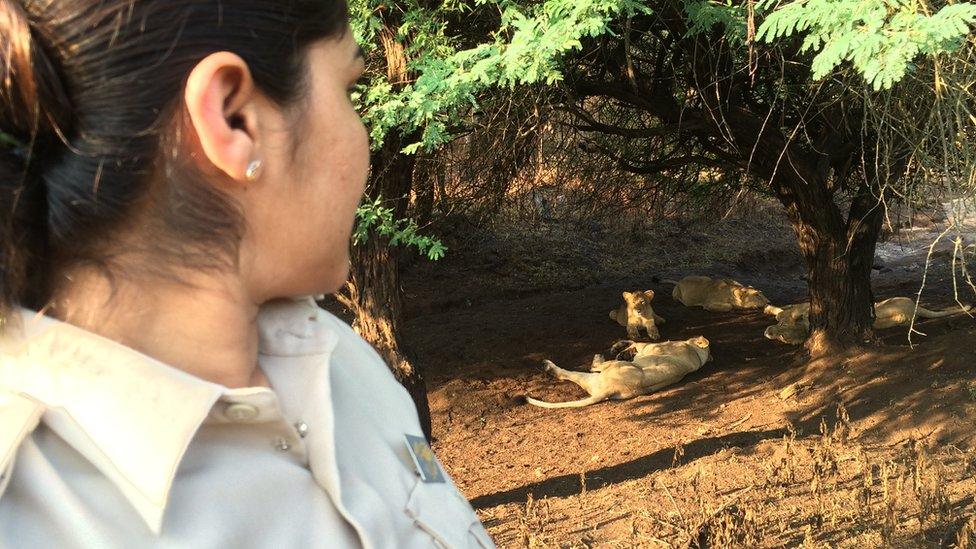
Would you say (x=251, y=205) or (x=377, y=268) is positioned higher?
(x=251, y=205)

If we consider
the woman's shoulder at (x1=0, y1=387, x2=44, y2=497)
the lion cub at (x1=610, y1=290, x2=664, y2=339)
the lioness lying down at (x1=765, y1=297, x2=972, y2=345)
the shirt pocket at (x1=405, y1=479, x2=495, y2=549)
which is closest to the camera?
the woman's shoulder at (x1=0, y1=387, x2=44, y2=497)

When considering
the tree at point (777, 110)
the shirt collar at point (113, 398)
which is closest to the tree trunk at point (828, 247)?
the tree at point (777, 110)

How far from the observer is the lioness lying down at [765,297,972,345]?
7.82 m

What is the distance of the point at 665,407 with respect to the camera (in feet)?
22.8

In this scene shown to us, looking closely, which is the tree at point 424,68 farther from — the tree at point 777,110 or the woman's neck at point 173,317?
the woman's neck at point 173,317

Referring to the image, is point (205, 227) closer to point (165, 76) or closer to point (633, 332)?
point (165, 76)

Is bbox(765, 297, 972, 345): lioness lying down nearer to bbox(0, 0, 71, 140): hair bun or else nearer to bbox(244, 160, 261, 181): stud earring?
bbox(244, 160, 261, 181): stud earring

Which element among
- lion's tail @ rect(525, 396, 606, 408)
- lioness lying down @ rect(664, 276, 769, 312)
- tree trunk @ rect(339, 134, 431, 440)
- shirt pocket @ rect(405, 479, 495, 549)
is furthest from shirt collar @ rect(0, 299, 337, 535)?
lioness lying down @ rect(664, 276, 769, 312)

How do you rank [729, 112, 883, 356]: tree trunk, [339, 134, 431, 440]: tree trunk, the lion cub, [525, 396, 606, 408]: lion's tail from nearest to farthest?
1. [339, 134, 431, 440]: tree trunk
2. [729, 112, 883, 356]: tree trunk
3. [525, 396, 606, 408]: lion's tail
4. the lion cub

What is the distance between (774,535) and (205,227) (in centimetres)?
386

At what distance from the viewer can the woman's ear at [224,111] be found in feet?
2.99

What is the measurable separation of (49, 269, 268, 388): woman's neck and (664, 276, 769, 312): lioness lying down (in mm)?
9157

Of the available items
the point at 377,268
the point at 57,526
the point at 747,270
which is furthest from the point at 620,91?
the point at 747,270

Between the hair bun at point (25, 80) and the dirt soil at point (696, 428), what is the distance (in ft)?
11.3
